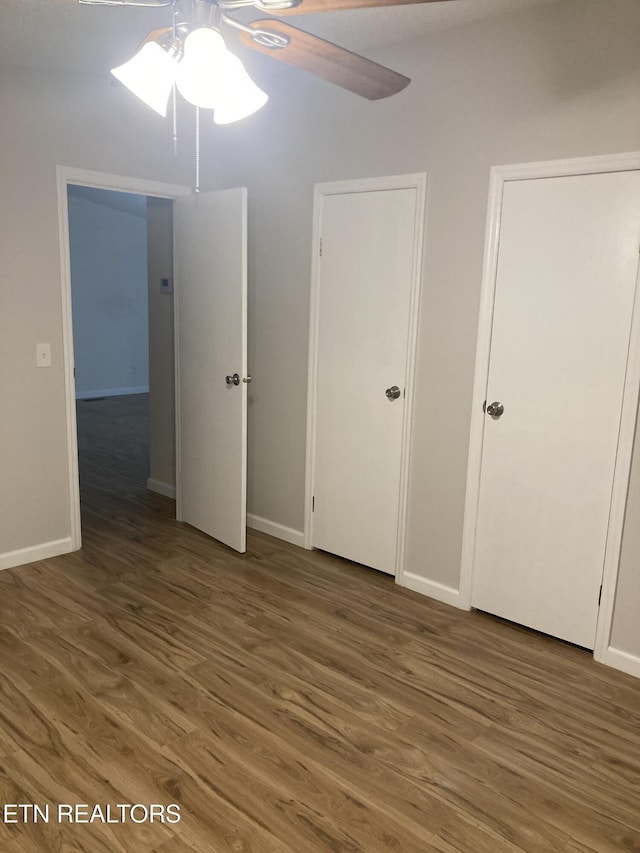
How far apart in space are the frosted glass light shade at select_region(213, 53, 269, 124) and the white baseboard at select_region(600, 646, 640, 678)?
8.03ft

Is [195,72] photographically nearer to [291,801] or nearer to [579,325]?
[579,325]

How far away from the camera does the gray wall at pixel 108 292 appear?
8125mm

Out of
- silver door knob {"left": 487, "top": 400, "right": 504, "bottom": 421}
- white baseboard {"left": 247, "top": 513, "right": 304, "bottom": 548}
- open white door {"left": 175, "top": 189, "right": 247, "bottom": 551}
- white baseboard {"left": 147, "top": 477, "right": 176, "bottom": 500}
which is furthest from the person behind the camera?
white baseboard {"left": 147, "top": 477, "right": 176, "bottom": 500}

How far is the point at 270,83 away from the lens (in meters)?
3.64

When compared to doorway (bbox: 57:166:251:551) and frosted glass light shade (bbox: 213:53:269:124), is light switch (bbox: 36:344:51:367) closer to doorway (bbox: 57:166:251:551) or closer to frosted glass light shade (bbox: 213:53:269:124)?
doorway (bbox: 57:166:251:551)

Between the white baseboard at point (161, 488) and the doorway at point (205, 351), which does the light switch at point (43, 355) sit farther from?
the white baseboard at point (161, 488)

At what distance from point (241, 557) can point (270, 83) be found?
2564mm

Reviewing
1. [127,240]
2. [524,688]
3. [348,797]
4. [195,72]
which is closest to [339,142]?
[195,72]

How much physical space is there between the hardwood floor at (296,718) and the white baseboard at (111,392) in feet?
17.1

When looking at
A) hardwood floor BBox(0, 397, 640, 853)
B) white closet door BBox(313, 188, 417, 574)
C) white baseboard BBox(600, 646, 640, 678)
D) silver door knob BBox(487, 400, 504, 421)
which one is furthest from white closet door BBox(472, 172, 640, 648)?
white closet door BBox(313, 188, 417, 574)

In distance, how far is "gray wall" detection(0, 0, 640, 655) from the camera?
8.73 ft

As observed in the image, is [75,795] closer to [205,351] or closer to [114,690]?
[114,690]

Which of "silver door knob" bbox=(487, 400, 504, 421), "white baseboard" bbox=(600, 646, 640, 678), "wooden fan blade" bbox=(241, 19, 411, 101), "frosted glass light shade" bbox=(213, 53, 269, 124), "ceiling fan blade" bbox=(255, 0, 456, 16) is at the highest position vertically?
"ceiling fan blade" bbox=(255, 0, 456, 16)

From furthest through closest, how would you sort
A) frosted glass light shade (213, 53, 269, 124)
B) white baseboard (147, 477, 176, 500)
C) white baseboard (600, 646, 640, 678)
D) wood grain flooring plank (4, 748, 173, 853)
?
white baseboard (147, 477, 176, 500)
white baseboard (600, 646, 640, 678)
wood grain flooring plank (4, 748, 173, 853)
frosted glass light shade (213, 53, 269, 124)
